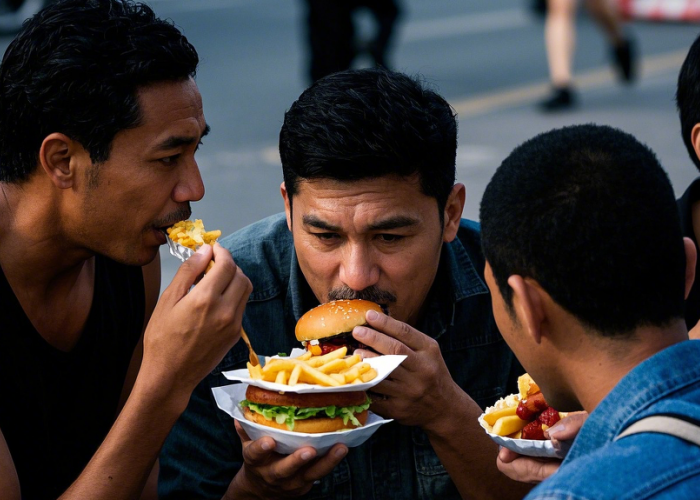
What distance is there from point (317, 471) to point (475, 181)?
5.95 meters

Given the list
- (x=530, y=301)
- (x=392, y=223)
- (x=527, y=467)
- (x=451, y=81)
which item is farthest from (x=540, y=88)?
(x=530, y=301)

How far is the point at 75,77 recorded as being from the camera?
3.14 metres

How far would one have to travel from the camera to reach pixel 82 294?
358 cm

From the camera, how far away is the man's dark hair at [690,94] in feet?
12.1

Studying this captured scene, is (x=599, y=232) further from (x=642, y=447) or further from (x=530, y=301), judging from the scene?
(x=642, y=447)

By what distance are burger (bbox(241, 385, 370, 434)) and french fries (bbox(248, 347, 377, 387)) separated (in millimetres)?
46

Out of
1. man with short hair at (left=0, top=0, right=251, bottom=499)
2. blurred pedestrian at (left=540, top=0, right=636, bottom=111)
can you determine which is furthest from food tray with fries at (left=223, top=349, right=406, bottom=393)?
blurred pedestrian at (left=540, top=0, right=636, bottom=111)

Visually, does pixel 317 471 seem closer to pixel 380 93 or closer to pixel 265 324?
pixel 265 324

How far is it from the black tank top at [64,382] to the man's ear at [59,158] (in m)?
0.37

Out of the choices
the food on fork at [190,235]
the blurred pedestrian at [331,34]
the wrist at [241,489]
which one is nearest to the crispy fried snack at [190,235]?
the food on fork at [190,235]

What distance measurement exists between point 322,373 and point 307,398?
87 millimetres

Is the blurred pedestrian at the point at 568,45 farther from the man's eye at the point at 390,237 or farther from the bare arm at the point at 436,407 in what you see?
the bare arm at the point at 436,407

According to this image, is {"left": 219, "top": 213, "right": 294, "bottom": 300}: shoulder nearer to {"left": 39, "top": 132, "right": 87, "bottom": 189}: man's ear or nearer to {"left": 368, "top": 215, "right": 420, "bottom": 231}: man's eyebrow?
{"left": 368, "top": 215, "right": 420, "bottom": 231}: man's eyebrow

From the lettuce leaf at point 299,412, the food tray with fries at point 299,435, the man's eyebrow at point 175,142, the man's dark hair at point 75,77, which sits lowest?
the food tray with fries at point 299,435
